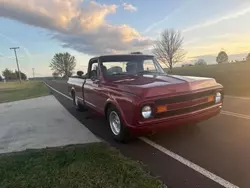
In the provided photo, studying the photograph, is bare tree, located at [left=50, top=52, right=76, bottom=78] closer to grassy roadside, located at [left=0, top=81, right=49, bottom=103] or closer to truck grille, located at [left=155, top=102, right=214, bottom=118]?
grassy roadside, located at [left=0, top=81, right=49, bottom=103]

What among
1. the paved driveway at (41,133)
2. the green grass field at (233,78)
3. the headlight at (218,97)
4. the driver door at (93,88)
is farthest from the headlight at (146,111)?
the green grass field at (233,78)

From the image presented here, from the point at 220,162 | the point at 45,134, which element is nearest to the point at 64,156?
the point at 45,134

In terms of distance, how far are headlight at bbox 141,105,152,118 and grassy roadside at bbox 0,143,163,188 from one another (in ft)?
2.77

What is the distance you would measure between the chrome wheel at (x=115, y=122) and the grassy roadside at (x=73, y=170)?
0.67 m

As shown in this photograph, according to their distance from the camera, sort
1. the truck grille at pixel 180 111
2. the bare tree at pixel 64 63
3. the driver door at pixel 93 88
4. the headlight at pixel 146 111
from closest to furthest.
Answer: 1. the headlight at pixel 146 111
2. the truck grille at pixel 180 111
3. the driver door at pixel 93 88
4. the bare tree at pixel 64 63

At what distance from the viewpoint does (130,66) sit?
20.2 feet

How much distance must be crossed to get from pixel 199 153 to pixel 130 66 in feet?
10.1

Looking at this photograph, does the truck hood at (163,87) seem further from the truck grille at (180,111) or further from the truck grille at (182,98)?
the truck grille at (180,111)

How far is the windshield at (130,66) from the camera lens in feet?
19.4

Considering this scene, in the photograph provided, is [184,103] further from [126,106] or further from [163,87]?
A: [126,106]

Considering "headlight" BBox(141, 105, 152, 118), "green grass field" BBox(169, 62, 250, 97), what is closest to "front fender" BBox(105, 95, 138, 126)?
"headlight" BBox(141, 105, 152, 118)

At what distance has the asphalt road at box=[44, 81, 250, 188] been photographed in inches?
123

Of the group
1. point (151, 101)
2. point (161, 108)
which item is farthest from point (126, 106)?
point (161, 108)

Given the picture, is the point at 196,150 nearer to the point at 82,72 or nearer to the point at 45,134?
the point at 45,134
